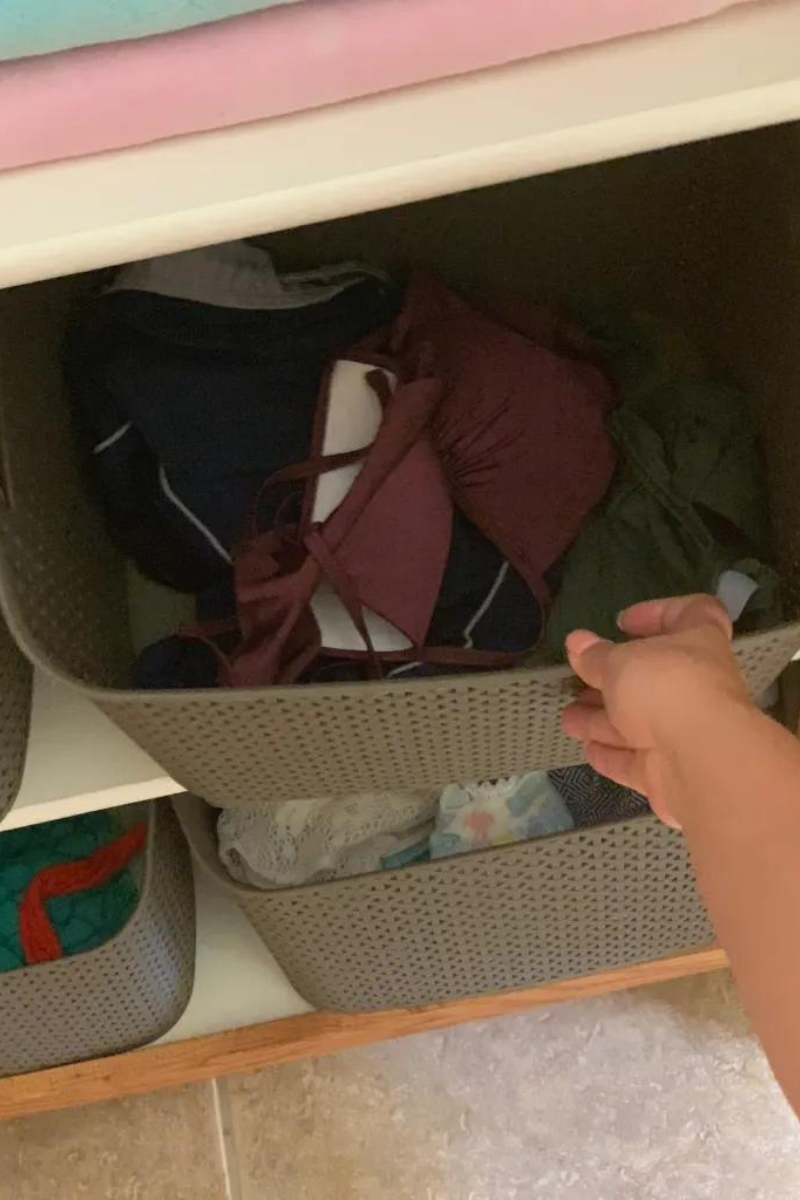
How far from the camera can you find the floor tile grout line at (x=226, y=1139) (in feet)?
3.39

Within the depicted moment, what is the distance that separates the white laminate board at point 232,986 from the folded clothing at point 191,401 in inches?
16.9

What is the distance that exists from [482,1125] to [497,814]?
0.38 meters

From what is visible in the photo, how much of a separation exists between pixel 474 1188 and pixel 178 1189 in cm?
26

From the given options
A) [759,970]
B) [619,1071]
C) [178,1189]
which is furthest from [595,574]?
[178,1189]

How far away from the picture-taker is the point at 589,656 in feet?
1.64

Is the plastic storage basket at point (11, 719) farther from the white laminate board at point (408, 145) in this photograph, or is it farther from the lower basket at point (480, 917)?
the white laminate board at point (408, 145)

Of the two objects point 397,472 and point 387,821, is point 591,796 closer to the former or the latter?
point 387,821

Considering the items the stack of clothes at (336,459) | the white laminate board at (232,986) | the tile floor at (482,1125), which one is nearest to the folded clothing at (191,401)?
the stack of clothes at (336,459)

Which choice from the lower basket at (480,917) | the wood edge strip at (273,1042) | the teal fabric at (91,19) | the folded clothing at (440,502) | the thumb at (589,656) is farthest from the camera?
the wood edge strip at (273,1042)

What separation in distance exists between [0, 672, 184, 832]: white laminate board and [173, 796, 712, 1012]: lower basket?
115mm

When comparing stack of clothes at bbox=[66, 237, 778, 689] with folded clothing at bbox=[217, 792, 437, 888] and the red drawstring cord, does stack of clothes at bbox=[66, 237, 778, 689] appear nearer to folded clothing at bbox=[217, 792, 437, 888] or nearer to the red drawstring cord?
folded clothing at bbox=[217, 792, 437, 888]

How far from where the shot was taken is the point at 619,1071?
1.04 meters

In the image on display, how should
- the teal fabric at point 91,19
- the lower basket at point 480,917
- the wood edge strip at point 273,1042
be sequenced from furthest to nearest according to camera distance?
the wood edge strip at point 273,1042
the lower basket at point 480,917
the teal fabric at point 91,19

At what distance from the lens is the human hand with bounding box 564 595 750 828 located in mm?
430
